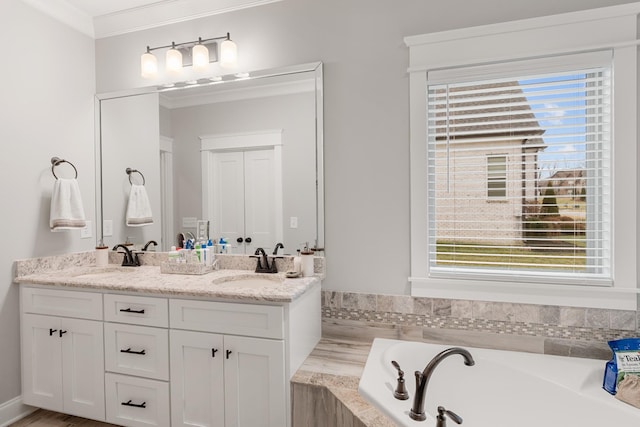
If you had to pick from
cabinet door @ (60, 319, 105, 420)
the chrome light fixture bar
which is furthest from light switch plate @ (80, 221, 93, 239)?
the chrome light fixture bar

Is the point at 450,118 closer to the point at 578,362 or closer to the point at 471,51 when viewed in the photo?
the point at 471,51

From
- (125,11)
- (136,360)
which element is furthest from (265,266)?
(125,11)

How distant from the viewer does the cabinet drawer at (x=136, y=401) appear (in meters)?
1.91

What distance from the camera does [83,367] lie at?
2061mm

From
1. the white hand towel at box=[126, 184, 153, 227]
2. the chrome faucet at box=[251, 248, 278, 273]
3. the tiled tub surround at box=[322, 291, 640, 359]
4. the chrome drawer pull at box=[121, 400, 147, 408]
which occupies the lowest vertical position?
the chrome drawer pull at box=[121, 400, 147, 408]

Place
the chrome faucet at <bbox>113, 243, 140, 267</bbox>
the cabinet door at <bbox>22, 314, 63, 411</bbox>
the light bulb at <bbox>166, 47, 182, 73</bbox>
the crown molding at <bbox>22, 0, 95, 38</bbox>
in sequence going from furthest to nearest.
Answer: the chrome faucet at <bbox>113, 243, 140, 267</bbox> → the light bulb at <bbox>166, 47, 182, 73</bbox> → the crown molding at <bbox>22, 0, 95, 38</bbox> → the cabinet door at <bbox>22, 314, 63, 411</bbox>

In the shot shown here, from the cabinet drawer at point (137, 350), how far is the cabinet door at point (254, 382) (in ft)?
1.29

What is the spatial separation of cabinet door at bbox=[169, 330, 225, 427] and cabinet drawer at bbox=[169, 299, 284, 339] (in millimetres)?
51

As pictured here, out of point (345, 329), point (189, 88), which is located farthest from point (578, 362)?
point (189, 88)

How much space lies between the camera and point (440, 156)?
208cm

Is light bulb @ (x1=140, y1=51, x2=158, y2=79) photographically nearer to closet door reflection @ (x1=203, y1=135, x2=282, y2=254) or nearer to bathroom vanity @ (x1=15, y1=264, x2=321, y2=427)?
closet door reflection @ (x1=203, y1=135, x2=282, y2=254)

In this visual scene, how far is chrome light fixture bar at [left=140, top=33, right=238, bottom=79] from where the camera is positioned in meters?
2.38

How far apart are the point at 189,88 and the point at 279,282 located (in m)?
1.54

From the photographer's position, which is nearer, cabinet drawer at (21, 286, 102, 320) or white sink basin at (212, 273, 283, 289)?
cabinet drawer at (21, 286, 102, 320)
